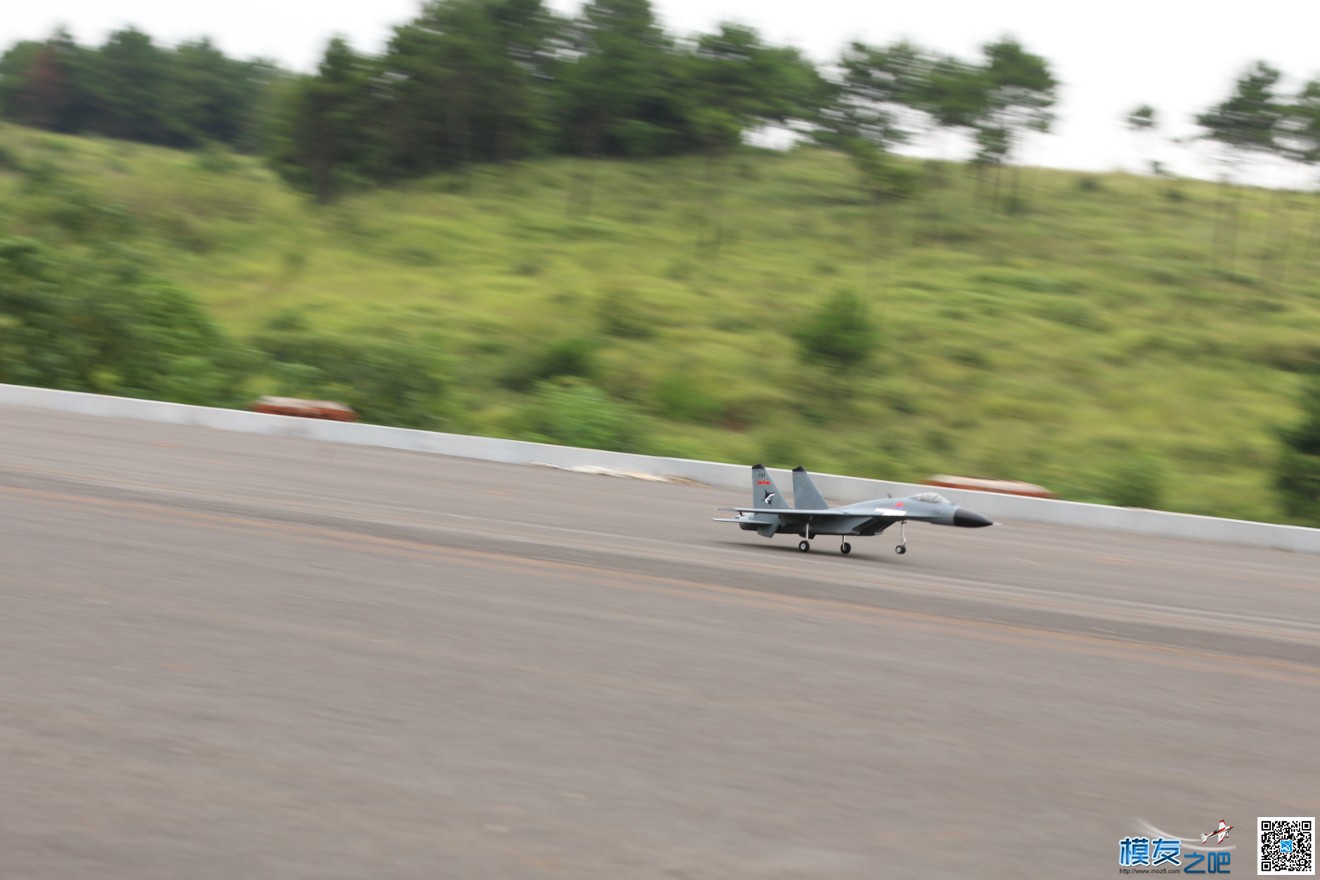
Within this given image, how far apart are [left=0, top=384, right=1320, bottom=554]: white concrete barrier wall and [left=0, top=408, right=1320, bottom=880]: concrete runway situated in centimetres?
1089

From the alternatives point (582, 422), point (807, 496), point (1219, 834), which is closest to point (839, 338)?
point (582, 422)

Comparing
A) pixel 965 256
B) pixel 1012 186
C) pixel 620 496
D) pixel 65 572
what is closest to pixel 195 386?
pixel 620 496

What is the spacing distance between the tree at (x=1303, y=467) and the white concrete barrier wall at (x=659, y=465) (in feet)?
24.1

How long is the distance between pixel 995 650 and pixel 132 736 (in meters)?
6.64

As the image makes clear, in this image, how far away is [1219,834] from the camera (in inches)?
229

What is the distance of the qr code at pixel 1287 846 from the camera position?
5.49 m

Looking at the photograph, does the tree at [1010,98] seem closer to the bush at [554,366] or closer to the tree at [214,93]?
the bush at [554,366]

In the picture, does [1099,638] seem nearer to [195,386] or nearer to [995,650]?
[995,650]

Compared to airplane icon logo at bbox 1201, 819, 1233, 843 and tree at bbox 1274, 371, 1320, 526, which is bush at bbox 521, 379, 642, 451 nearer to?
tree at bbox 1274, 371, 1320, 526

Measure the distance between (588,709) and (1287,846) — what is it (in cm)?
372

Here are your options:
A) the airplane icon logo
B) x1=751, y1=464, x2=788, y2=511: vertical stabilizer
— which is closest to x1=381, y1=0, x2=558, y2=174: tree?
x1=751, y1=464, x2=788, y2=511: vertical stabilizer

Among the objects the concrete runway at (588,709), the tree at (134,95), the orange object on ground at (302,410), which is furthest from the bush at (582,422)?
the tree at (134,95)

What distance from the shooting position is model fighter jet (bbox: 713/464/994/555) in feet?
51.9

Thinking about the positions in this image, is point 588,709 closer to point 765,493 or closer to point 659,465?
point 765,493
